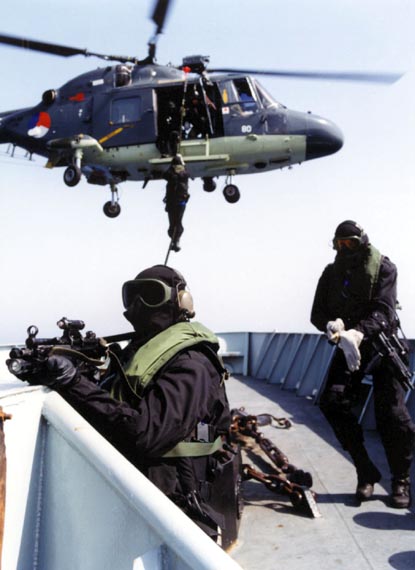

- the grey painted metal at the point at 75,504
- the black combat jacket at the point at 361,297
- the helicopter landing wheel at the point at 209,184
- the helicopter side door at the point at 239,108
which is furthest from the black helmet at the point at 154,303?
the helicopter landing wheel at the point at 209,184

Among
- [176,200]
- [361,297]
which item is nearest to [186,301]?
[361,297]

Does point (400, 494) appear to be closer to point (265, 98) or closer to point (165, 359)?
point (165, 359)

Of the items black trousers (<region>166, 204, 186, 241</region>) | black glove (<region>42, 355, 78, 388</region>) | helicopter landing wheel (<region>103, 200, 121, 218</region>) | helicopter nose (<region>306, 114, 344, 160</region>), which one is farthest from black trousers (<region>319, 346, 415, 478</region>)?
helicopter landing wheel (<region>103, 200, 121, 218</region>)

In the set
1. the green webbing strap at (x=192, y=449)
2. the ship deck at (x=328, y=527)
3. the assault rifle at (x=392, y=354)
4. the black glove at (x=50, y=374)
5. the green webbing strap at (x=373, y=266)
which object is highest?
the green webbing strap at (x=373, y=266)

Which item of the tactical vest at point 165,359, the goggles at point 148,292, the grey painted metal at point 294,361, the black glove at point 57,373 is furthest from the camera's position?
the grey painted metal at point 294,361

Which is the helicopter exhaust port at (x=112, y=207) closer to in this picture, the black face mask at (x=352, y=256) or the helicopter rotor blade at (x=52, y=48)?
the helicopter rotor blade at (x=52, y=48)

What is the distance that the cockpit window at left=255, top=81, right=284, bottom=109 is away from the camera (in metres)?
12.8

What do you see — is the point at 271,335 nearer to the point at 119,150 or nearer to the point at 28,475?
the point at 119,150

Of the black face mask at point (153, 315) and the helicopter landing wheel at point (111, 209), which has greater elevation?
the helicopter landing wheel at point (111, 209)

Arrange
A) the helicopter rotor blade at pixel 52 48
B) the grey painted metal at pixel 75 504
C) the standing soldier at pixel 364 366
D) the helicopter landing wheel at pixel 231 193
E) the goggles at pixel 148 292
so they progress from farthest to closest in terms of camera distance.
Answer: the helicopter landing wheel at pixel 231 193 → the helicopter rotor blade at pixel 52 48 → the standing soldier at pixel 364 366 → the goggles at pixel 148 292 → the grey painted metal at pixel 75 504

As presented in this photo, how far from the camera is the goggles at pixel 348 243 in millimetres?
3479

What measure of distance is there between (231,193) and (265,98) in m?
2.35

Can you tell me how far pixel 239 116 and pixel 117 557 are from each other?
1227 centimetres

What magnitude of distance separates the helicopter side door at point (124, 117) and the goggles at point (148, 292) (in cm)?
1084
